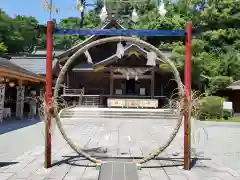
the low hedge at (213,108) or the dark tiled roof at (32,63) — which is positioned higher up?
the dark tiled roof at (32,63)

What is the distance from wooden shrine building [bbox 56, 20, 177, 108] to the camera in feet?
86.6

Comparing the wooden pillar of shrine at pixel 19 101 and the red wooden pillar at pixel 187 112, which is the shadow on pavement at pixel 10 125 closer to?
the wooden pillar of shrine at pixel 19 101

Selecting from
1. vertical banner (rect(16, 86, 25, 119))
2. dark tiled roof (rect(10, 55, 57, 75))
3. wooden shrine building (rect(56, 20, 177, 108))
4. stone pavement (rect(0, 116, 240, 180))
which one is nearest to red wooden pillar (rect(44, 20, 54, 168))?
stone pavement (rect(0, 116, 240, 180))

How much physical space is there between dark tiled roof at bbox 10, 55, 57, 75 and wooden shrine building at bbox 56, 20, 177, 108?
164 cm

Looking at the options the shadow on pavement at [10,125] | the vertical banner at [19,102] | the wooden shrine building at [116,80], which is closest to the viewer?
the shadow on pavement at [10,125]

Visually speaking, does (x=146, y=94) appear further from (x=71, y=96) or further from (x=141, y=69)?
(x=71, y=96)

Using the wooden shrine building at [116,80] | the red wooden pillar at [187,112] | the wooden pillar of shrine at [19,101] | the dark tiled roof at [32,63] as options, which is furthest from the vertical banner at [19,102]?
the red wooden pillar at [187,112]

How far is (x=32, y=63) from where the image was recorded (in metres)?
28.7

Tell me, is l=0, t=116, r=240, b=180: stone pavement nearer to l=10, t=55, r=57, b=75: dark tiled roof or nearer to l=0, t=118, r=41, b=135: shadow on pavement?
Answer: l=0, t=118, r=41, b=135: shadow on pavement

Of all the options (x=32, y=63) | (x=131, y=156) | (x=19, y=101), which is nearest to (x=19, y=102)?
(x=19, y=101)

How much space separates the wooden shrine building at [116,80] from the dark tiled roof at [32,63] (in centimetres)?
164

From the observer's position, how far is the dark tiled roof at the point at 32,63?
2752 cm

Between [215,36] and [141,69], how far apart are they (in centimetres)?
929

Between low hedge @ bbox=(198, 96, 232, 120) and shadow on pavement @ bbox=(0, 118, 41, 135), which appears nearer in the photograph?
shadow on pavement @ bbox=(0, 118, 41, 135)
